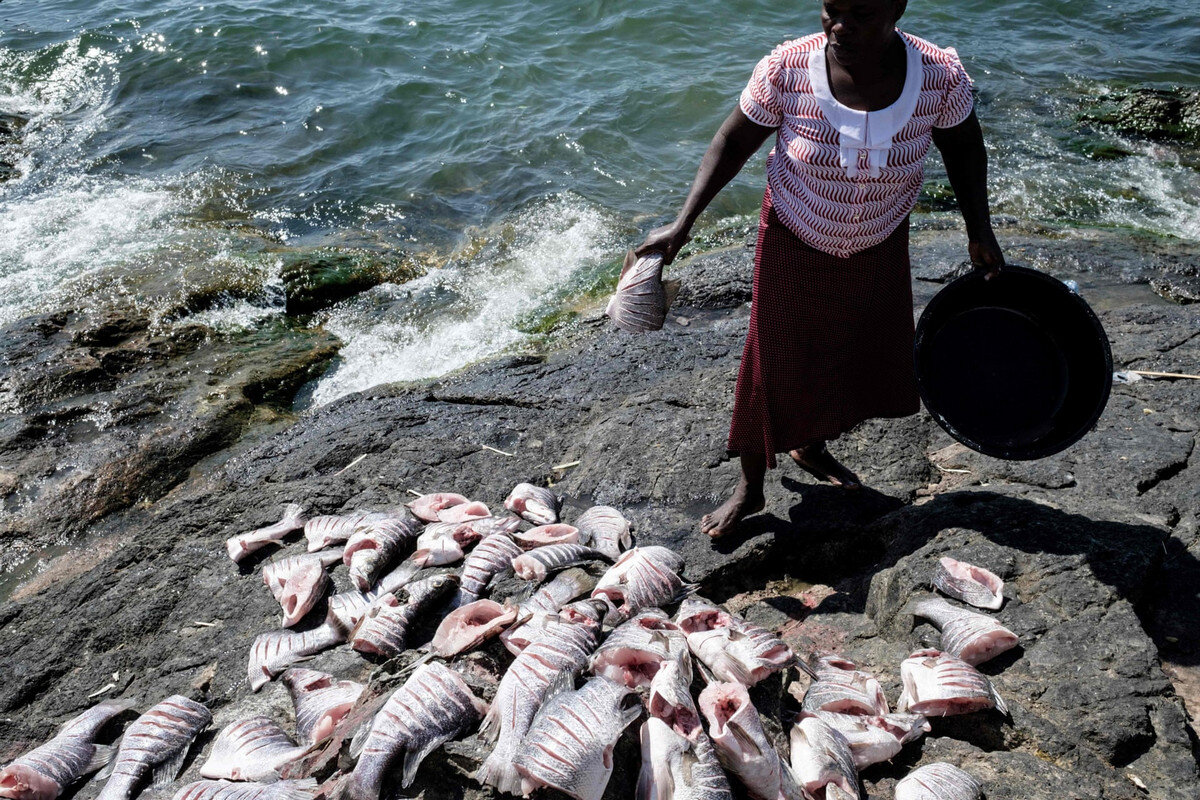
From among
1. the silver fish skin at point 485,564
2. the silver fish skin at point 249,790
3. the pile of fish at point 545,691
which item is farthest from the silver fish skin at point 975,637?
the silver fish skin at point 249,790

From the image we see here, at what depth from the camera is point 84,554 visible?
5.15 meters

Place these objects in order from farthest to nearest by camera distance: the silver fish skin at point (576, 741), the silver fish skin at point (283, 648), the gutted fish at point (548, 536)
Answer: the gutted fish at point (548, 536), the silver fish skin at point (283, 648), the silver fish skin at point (576, 741)

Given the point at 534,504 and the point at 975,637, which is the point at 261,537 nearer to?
the point at 534,504

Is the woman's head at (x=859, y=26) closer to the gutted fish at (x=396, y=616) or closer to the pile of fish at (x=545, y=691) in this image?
the pile of fish at (x=545, y=691)

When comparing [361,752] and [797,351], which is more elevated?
[797,351]

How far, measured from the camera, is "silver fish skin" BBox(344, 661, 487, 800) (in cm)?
244

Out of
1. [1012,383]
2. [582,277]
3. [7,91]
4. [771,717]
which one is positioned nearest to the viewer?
[771,717]

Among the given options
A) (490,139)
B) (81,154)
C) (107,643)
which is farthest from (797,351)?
(81,154)

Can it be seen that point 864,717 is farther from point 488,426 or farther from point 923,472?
point 488,426

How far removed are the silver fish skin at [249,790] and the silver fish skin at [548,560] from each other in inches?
45.0

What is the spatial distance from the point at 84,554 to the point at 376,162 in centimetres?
722

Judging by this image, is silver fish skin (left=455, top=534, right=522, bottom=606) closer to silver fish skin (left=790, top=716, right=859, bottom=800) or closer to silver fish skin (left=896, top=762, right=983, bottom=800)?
silver fish skin (left=790, top=716, right=859, bottom=800)

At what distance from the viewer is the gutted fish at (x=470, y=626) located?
296 cm

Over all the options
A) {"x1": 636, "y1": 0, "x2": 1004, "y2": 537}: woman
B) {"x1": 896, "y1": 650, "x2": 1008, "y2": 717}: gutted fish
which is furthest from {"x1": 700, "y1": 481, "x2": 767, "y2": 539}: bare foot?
{"x1": 896, "y1": 650, "x2": 1008, "y2": 717}: gutted fish
